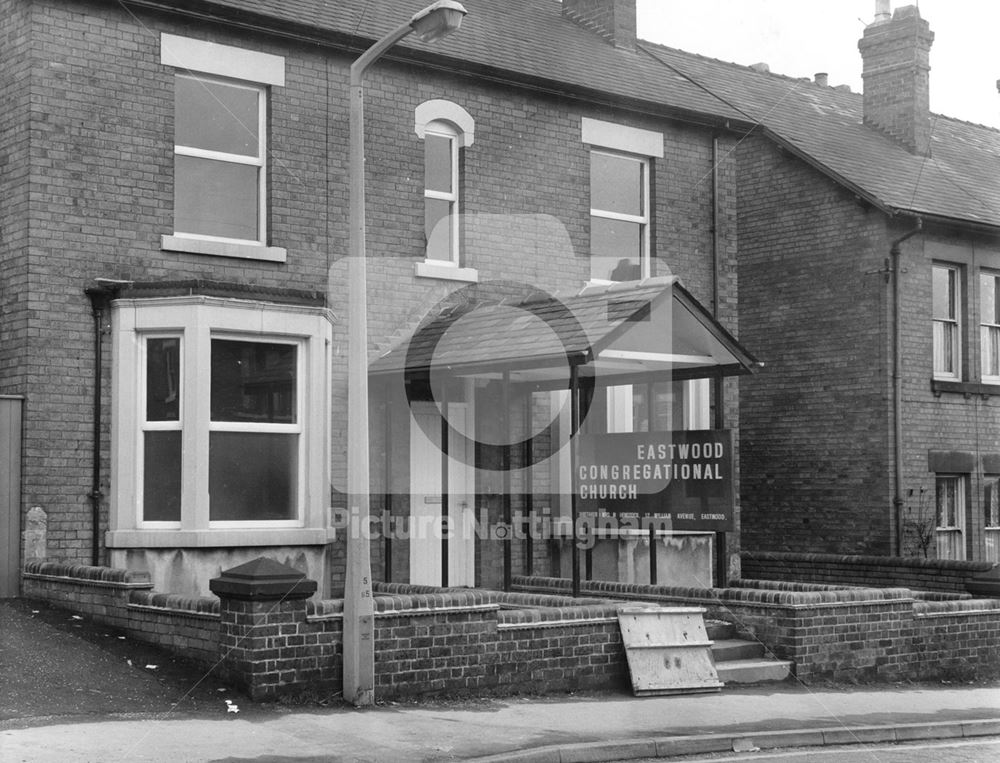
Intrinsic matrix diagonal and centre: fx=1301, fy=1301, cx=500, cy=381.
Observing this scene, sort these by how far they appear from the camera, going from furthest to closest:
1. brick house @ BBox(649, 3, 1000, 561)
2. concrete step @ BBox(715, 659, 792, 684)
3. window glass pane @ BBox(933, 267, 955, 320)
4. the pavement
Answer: window glass pane @ BBox(933, 267, 955, 320)
brick house @ BBox(649, 3, 1000, 561)
concrete step @ BBox(715, 659, 792, 684)
the pavement

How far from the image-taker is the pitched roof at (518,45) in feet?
50.6

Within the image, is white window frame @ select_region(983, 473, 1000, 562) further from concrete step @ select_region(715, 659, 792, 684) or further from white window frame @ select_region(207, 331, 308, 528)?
white window frame @ select_region(207, 331, 308, 528)

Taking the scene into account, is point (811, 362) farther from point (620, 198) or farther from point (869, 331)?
point (620, 198)

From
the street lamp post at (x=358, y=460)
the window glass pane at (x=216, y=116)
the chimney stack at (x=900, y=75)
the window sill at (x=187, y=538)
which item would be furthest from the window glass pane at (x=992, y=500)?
the street lamp post at (x=358, y=460)

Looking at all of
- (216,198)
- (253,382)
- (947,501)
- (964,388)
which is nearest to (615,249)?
(216,198)

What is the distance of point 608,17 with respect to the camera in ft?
66.8

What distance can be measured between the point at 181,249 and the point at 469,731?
22.6 feet

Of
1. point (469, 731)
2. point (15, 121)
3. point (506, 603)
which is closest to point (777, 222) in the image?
point (506, 603)

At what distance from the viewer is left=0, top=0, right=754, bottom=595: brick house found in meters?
13.6

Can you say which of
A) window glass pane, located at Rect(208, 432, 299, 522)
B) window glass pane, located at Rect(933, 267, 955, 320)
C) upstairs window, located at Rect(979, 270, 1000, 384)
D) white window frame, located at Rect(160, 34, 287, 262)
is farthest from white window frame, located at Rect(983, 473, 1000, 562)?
white window frame, located at Rect(160, 34, 287, 262)

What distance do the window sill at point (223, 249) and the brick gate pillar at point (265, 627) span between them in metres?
4.91

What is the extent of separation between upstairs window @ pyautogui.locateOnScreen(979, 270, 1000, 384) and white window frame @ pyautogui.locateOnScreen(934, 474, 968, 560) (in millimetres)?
1993

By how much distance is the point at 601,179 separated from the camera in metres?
18.3

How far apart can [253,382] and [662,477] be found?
15.2ft
